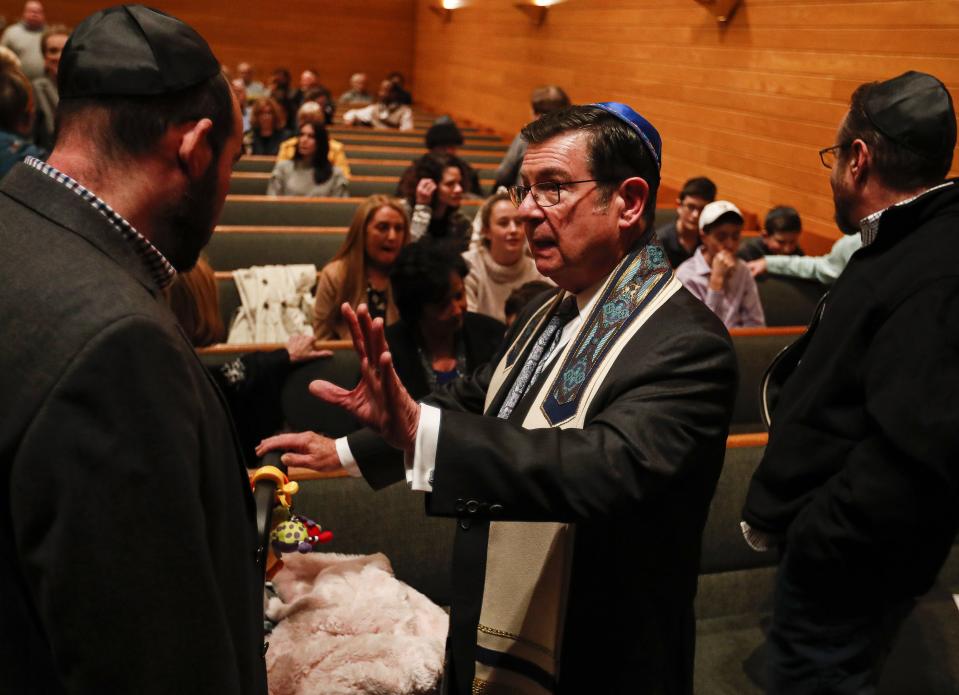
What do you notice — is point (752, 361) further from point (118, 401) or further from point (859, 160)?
point (118, 401)

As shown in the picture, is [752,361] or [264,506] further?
[752,361]

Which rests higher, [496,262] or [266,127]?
[496,262]

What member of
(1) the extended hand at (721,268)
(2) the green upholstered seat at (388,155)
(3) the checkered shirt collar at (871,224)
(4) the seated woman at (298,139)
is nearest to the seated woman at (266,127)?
(2) the green upholstered seat at (388,155)

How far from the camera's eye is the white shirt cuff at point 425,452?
1228mm

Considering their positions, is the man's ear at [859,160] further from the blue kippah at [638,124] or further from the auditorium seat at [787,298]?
the auditorium seat at [787,298]

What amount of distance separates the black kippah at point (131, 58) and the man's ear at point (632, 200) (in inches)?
29.8

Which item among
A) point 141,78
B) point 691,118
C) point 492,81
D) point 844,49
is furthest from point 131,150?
point 492,81

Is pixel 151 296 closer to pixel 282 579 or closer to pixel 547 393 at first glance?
pixel 547 393

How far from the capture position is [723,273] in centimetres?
411

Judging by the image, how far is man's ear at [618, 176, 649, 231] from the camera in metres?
1.53

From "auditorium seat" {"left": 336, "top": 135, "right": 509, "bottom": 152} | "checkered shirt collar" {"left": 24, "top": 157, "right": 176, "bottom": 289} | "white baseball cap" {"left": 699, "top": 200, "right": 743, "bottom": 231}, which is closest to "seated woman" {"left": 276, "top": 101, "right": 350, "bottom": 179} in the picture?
"auditorium seat" {"left": 336, "top": 135, "right": 509, "bottom": 152}

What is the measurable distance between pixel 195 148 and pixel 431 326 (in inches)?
85.2

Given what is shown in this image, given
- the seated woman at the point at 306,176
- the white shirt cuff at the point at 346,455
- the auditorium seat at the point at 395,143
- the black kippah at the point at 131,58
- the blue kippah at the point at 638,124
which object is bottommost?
the auditorium seat at the point at 395,143

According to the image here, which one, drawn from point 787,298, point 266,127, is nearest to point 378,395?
point 787,298
